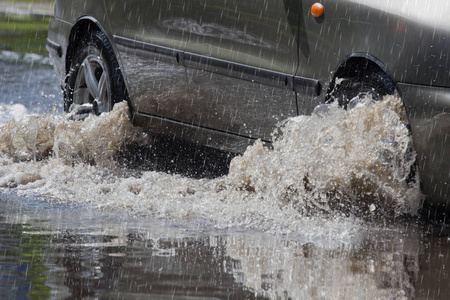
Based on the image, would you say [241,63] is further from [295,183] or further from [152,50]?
[152,50]

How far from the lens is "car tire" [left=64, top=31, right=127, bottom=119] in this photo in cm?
632

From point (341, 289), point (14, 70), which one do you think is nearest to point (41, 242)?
point (341, 289)

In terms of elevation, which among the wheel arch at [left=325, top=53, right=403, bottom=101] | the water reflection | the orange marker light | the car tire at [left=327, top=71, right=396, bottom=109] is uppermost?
the orange marker light

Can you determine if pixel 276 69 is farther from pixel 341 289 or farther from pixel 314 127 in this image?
pixel 341 289

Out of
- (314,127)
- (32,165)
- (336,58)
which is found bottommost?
(32,165)

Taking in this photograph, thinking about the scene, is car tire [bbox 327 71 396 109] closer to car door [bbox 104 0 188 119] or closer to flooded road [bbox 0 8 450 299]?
flooded road [bbox 0 8 450 299]

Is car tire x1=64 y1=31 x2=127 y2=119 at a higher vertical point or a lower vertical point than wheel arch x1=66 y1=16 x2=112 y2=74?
lower

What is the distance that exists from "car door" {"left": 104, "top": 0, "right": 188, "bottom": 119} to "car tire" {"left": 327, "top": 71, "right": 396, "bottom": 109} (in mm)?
1294

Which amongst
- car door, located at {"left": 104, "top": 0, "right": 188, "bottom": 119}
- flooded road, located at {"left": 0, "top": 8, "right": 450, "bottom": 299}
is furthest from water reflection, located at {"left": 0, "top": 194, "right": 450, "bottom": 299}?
car door, located at {"left": 104, "top": 0, "right": 188, "bottom": 119}

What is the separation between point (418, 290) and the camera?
3260 mm

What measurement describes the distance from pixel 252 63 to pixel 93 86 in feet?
6.56

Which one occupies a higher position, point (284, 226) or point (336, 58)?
point (336, 58)

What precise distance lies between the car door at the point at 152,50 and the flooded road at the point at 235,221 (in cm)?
38

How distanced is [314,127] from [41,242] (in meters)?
1.61
